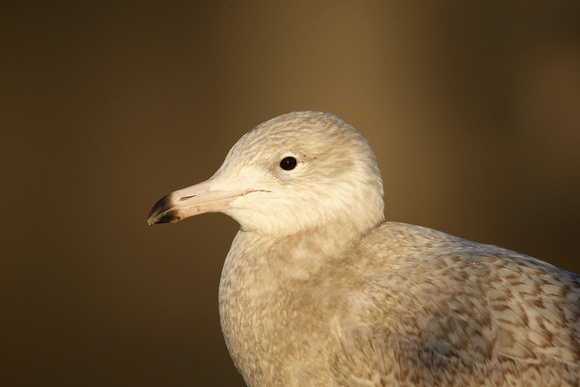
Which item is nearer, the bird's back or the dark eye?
the bird's back

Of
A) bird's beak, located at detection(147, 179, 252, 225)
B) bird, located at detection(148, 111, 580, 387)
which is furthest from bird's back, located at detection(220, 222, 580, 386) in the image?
bird's beak, located at detection(147, 179, 252, 225)

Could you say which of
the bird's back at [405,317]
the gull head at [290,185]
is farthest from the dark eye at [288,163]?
the bird's back at [405,317]

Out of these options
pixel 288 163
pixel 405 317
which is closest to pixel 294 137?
pixel 288 163

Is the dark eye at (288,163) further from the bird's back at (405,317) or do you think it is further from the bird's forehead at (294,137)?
the bird's back at (405,317)

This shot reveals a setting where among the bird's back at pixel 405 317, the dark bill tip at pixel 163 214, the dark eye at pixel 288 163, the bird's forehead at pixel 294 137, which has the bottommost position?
the bird's back at pixel 405 317

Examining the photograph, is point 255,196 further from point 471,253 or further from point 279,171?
point 471,253

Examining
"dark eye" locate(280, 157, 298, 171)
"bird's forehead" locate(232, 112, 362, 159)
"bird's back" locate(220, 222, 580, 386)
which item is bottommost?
"bird's back" locate(220, 222, 580, 386)

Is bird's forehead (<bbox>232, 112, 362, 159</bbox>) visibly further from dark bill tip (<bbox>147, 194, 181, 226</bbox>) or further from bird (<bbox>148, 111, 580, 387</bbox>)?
dark bill tip (<bbox>147, 194, 181, 226</bbox>)
